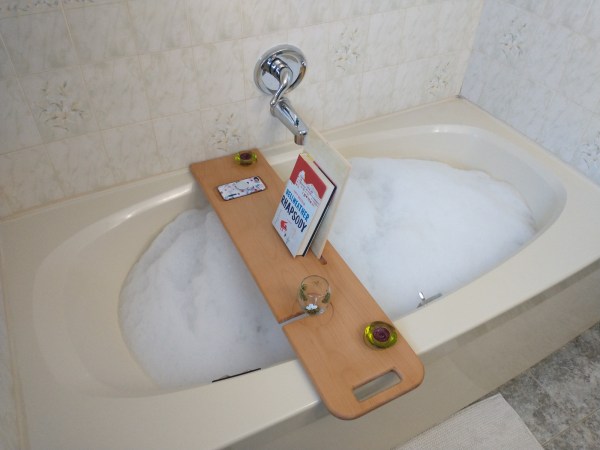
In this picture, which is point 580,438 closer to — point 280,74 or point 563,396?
point 563,396

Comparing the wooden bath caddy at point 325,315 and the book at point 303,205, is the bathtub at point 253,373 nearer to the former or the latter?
the wooden bath caddy at point 325,315

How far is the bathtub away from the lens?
924mm

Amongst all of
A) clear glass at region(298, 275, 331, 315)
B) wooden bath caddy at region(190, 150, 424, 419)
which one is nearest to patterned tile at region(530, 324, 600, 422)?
wooden bath caddy at region(190, 150, 424, 419)

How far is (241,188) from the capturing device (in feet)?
4.77

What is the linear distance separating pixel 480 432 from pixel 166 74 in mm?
1464

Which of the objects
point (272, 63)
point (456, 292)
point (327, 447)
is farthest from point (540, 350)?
point (272, 63)

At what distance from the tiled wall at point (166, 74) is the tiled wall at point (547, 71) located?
0.52 ft

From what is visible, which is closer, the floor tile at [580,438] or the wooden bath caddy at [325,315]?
the wooden bath caddy at [325,315]

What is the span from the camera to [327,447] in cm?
109

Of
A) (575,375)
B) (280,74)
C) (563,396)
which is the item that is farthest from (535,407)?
(280,74)

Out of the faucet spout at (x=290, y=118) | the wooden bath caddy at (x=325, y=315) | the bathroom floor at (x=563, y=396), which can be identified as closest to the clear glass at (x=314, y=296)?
the wooden bath caddy at (x=325, y=315)

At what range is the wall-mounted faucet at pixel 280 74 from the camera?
1.42 metres

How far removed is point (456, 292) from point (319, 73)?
2.84 ft

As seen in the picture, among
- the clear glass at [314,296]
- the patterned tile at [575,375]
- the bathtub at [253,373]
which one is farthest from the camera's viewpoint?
the patterned tile at [575,375]
